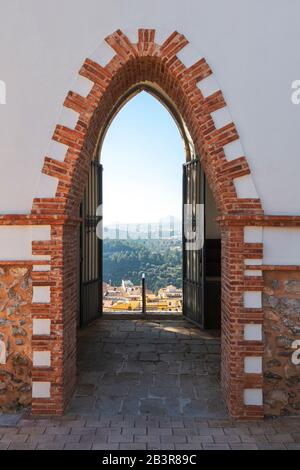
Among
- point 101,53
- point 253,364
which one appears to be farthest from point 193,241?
point 101,53

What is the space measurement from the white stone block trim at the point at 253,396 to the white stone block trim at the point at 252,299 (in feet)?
3.12

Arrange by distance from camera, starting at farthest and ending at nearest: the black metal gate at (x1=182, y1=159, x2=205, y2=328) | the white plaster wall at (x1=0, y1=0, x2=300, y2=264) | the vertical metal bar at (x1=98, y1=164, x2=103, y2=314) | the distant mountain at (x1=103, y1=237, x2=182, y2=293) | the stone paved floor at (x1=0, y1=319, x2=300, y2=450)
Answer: the distant mountain at (x1=103, y1=237, x2=182, y2=293) → the vertical metal bar at (x1=98, y1=164, x2=103, y2=314) → the black metal gate at (x1=182, y1=159, x2=205, y2=328) → the white plaster wall at (x1=0, y1=0, x2=300, y2=264) → the stone paved floor at (x1=0, y1=319, x2=300, y2=450)

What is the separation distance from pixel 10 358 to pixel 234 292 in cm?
269

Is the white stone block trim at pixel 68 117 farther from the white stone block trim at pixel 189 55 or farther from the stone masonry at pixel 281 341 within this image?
the stone masonry at pixel 281 341

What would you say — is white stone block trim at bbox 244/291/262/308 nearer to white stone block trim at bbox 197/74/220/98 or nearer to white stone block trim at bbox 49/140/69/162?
white stone block trim at bbox 197/74/220/98

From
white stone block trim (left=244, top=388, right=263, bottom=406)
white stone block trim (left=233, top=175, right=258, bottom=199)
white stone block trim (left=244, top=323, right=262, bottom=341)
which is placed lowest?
white stone block trim (left=244, top=388, right=263, bottom=406)

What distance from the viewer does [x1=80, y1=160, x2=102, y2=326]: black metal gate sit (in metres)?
8.10

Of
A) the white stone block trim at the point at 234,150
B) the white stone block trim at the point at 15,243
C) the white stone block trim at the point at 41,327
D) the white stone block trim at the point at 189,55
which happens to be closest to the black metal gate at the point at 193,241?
the white stone block trim at the point at 234,150

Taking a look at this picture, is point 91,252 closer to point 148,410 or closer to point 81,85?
point 148,410

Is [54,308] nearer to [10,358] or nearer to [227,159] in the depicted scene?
[10,358]

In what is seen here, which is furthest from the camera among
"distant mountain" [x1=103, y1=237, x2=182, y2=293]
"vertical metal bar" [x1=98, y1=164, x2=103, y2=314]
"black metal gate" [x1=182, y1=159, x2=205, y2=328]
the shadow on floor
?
"distant mountain" [x1=103, y1=237, x2=182, y2=293]

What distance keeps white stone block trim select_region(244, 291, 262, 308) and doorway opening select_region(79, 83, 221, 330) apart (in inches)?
129

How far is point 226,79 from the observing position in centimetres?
465

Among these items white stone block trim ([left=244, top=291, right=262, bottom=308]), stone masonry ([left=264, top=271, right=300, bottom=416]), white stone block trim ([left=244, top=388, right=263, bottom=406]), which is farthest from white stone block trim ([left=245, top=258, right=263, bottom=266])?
white stone block trim ([left=244, top=388, right=263, bottom=406])
